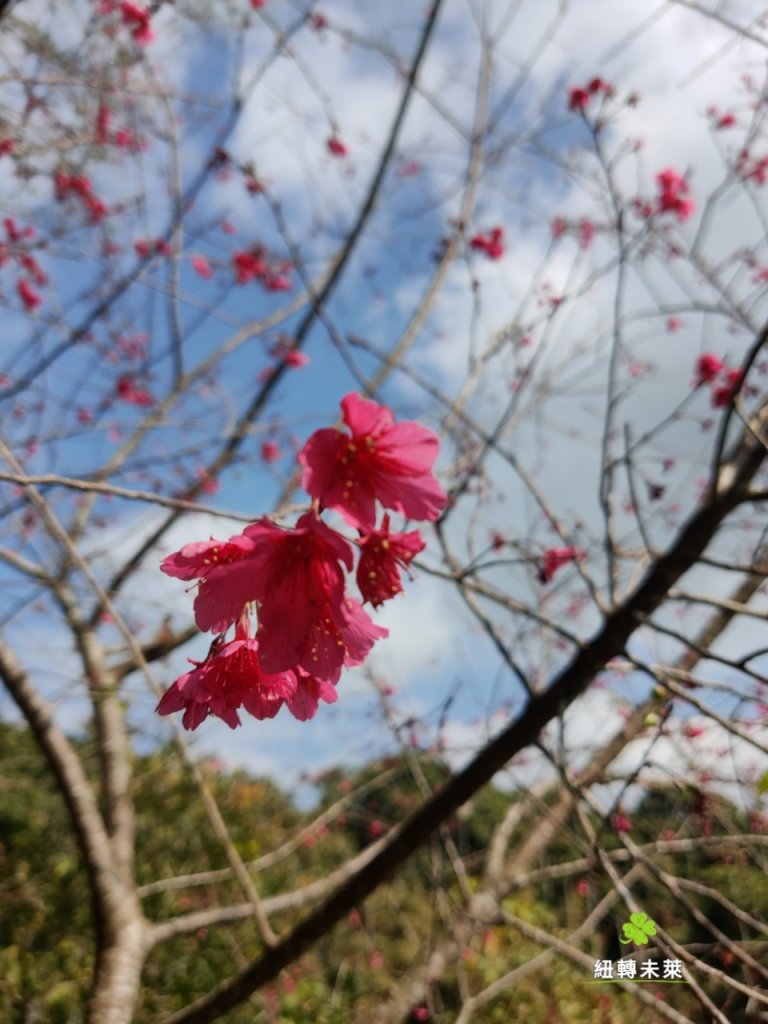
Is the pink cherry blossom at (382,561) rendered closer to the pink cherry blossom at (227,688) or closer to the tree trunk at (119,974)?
the pink cherry blossom at (227,688)

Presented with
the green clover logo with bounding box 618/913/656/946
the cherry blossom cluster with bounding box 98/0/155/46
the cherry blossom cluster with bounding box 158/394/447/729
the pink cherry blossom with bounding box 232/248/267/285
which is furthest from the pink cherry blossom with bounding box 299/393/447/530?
the pink cherry blossom with bounding box 232/248/267/285

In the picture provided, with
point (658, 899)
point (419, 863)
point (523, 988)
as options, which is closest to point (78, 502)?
point (419, 863)

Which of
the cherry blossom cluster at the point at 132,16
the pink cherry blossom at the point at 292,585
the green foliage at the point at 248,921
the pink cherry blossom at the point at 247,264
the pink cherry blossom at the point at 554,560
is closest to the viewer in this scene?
the pink cherry blossom at the point at 292,585

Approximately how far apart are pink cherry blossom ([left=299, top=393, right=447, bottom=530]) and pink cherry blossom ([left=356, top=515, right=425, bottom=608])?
2 cm

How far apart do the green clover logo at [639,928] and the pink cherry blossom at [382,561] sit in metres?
0.78

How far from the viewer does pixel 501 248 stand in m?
4.14

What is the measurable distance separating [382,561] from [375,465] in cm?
11

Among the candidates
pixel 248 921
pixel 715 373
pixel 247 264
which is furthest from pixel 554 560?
pixel 248 921

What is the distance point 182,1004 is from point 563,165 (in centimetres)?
559

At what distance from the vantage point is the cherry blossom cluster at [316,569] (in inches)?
31.1

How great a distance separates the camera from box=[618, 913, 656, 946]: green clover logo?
1210mm

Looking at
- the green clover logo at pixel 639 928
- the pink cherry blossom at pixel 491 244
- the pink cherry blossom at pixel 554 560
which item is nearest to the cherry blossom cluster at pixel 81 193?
the pink cherry blossom at pixel 491 244

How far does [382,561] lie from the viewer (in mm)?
823

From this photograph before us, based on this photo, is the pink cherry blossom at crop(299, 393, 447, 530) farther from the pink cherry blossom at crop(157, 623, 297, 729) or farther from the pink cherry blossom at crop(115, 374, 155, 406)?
the pink cherry blossom at crop(115, 374, 155, 406)
